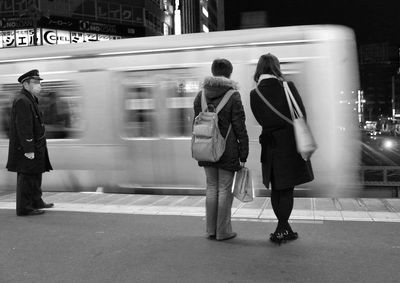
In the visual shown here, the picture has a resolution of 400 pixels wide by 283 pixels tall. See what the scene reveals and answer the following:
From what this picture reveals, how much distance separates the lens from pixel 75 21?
36.5 m

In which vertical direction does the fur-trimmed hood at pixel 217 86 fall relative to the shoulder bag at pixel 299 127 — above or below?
above

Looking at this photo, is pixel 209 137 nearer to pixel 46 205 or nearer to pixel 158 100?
pixel 46 205

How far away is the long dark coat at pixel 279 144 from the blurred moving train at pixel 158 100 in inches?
123

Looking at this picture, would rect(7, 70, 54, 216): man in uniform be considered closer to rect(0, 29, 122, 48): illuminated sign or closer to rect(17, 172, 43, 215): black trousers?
rect(17, 172, 43, 215): black trousers

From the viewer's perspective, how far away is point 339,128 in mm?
7457

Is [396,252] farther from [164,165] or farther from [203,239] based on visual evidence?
[164,165]

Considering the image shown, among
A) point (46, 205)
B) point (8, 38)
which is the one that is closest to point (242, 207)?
point (46, 205)

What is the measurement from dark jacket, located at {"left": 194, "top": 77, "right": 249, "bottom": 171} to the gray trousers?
0.11m

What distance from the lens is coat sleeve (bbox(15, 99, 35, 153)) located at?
5.96 metres

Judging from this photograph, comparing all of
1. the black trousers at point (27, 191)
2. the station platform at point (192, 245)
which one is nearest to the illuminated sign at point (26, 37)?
the black trousers at point (27, 191)

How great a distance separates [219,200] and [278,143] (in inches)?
30.4

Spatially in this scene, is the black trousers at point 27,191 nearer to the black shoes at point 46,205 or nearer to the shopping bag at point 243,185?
the black shoes at point 46,205

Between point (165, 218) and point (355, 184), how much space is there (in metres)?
3.54

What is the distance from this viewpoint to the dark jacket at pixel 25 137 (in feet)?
19.6
